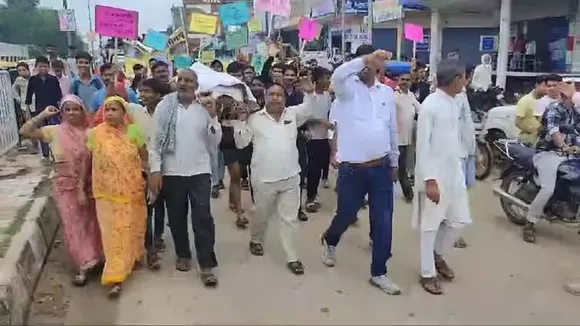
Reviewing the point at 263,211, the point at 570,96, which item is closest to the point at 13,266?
the point at 263,211

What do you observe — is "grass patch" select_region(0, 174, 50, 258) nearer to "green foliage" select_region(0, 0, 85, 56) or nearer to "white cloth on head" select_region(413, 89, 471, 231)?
"white cloth on head" select_region(413, 89, 471, 231)

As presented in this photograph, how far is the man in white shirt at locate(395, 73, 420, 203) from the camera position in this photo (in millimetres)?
7359

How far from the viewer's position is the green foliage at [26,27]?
203ft

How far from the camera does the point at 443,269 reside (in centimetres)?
498

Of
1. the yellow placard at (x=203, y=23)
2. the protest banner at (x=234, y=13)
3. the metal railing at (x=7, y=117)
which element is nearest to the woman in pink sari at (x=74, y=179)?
the metal railing at (x=7, y=117)

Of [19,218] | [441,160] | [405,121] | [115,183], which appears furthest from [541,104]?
[19,218]

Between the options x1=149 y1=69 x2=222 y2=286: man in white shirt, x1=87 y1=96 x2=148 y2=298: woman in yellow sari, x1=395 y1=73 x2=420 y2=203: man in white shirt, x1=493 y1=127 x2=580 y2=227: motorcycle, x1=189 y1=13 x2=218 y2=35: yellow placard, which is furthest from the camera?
x1=189 y1=13 x2=218 y2=35: yellow placard

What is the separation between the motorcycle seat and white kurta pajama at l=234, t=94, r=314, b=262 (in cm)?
253

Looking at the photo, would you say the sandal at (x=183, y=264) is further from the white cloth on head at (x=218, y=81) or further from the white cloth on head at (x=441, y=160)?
the white cloth on head at (x=441, y=160)

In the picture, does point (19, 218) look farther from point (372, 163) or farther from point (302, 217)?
point (372, 163)

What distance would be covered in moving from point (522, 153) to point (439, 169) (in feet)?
7.52

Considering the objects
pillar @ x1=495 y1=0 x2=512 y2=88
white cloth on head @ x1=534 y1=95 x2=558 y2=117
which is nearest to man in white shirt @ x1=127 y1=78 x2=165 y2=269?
white cloth on head @ x1=534 y1=95 x2=558 y2=117

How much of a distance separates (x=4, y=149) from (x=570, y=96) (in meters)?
8.57

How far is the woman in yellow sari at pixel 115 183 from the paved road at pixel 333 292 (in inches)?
8.6
